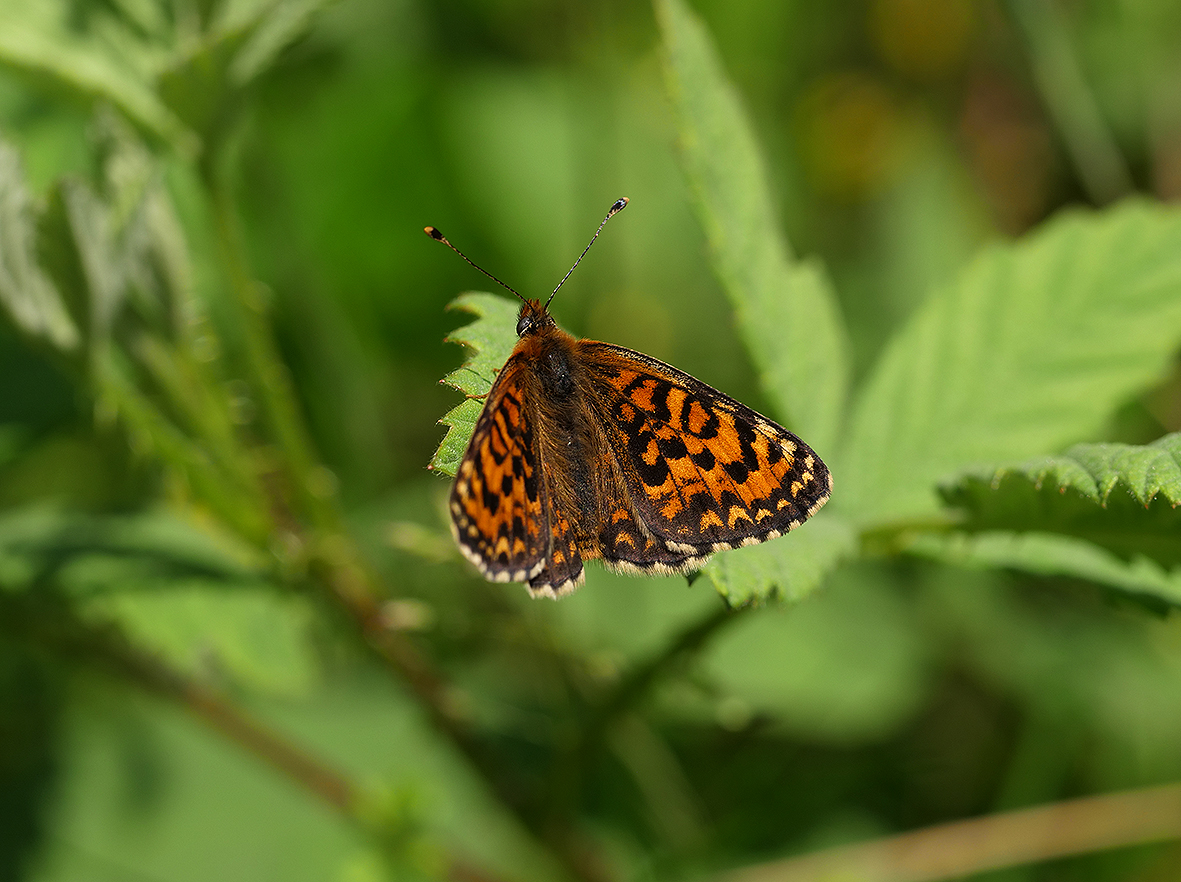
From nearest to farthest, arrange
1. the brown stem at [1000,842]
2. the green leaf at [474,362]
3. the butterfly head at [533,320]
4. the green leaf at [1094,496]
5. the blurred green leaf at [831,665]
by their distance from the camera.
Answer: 1. the green leaf at [1094,496]
2. the green leaf at [474,362]
3. the butterfly head at [533,320]
4. the brown stem at [1000,842]
5. the blurred green leaf at [831,665]

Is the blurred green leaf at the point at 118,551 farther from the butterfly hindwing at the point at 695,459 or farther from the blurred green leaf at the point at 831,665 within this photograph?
the blurred green leaf at the point at 831,665

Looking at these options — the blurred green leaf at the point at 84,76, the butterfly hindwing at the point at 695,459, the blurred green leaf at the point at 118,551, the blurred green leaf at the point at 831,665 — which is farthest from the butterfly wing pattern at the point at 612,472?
the blurred green leaf at the point at 831,665

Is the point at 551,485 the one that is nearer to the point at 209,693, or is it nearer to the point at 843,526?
the point at 843,526

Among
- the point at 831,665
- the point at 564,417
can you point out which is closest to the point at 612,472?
the point at 564,417

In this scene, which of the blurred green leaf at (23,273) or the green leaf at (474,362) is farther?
the blurred green leaf at (23,273)

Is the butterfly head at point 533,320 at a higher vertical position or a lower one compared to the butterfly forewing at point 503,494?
higher

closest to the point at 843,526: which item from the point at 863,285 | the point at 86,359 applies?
the point at 86,359

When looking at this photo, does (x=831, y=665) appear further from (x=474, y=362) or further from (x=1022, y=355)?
(x=474, y=362)

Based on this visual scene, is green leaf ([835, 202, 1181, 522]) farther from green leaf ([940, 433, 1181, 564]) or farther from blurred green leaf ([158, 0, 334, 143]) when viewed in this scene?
blurred green leaf ([158, 0, 334, 143])
